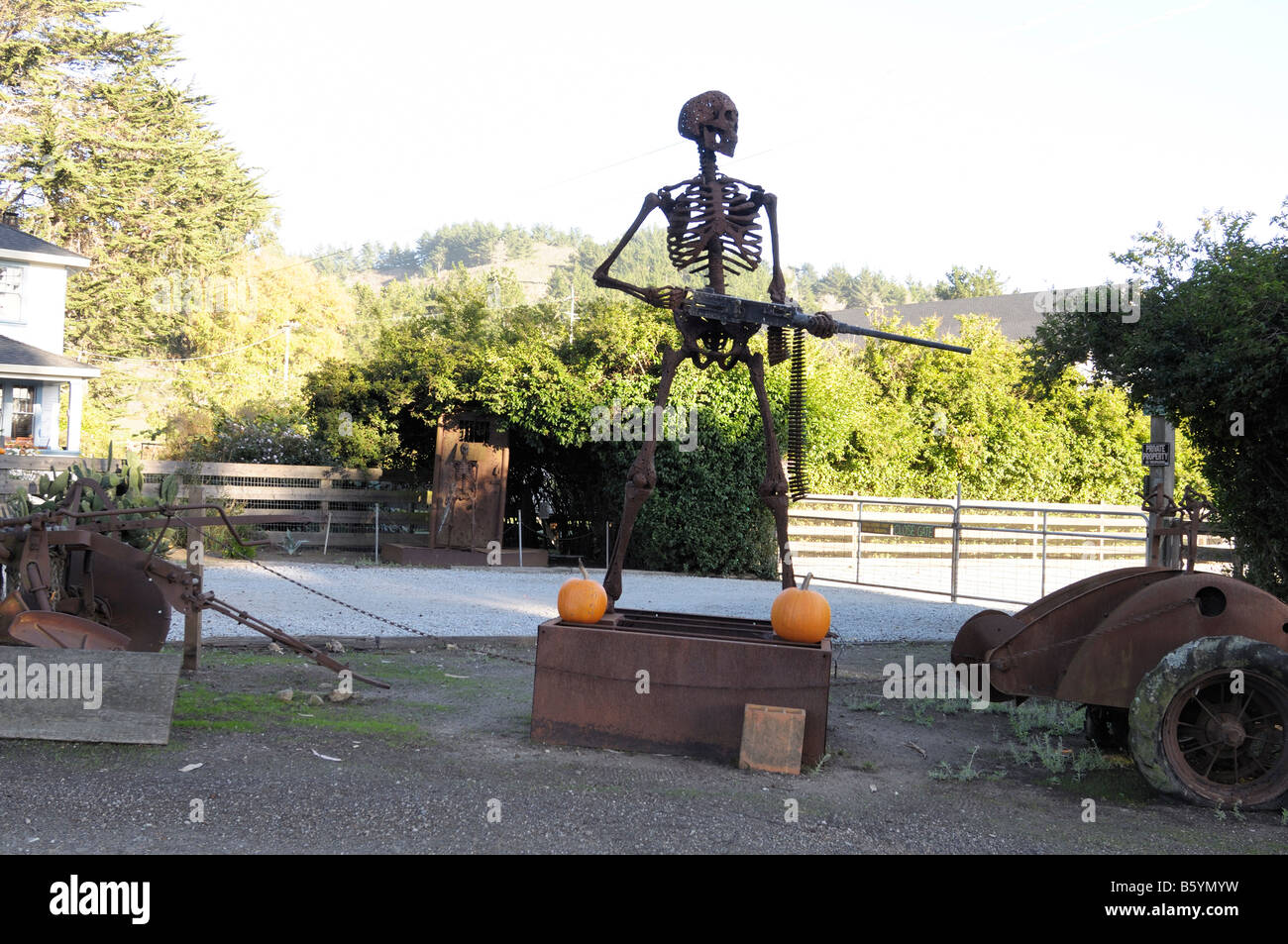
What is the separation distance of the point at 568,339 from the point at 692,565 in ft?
14.6

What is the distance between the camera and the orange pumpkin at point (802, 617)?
576 cm

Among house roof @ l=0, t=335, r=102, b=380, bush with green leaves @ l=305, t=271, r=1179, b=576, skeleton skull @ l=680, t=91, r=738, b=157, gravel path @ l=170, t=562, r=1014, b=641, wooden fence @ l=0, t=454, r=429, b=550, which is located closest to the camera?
skeleton skull @ l=680, t=91, r=738, b=157

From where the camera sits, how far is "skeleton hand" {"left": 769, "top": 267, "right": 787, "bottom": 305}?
6957 millimetres

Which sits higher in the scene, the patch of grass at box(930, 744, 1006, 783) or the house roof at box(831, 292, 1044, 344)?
the house roof at box(831, 292, 1044, 344)

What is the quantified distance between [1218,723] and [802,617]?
211 cm

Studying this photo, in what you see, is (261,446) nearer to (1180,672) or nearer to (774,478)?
(774,478)

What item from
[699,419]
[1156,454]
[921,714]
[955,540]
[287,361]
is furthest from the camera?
[287,361]

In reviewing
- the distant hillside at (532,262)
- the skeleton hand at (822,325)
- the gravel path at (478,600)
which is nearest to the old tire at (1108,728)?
the skeleton hand at (822,325)

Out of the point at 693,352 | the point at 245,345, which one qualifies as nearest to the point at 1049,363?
the point at 693,352

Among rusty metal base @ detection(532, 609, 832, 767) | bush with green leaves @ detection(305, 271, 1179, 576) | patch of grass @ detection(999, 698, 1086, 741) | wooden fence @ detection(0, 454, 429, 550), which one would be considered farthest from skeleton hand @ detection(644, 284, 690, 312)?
wooden fence @ detection(0, 454, 429, 550)

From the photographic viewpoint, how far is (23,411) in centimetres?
2819

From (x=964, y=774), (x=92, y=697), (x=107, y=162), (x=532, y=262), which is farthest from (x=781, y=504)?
(x=532, y=262)

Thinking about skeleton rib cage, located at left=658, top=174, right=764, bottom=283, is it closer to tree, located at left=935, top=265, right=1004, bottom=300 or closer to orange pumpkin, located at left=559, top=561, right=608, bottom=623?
orange pumpkin, located at left=559, top=561, right=608, bottom=623

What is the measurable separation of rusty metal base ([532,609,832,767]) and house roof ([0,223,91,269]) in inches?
1113
